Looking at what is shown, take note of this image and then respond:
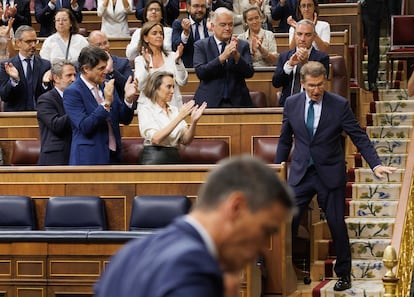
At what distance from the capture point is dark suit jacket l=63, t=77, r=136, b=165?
6.51 metres

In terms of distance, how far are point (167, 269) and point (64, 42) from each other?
23.5 ft

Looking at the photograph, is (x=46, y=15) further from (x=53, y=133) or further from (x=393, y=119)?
(x=53, y=133)

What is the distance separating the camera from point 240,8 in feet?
33.3

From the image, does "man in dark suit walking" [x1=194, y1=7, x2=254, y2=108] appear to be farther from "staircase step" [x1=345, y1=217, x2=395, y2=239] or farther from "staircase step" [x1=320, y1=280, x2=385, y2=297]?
"staircase step" [x1=320, y1=280, x2=385, y2=297]

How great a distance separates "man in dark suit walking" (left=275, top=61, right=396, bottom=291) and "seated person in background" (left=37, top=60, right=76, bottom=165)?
1403mm

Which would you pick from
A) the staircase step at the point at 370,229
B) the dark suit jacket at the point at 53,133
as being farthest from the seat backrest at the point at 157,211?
the staircase step at the point at 370,229

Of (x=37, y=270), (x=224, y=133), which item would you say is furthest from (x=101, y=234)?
(x=224, y=133)

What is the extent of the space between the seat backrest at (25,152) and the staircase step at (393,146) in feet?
8.87

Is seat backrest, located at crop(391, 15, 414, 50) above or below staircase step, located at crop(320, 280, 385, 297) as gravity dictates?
above

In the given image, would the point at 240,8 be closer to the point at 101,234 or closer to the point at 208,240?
the point at 101,234

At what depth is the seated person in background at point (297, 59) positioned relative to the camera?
7516 mm

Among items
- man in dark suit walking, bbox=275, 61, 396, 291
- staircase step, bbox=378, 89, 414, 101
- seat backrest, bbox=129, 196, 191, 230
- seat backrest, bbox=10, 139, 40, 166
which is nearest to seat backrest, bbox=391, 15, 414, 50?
staircase step, bbox=378, 89, 414, 101

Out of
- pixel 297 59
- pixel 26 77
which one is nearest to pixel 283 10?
pixel 297 59

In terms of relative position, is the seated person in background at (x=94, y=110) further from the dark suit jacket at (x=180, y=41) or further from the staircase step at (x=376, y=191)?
the dark suit jacket at (x=180, y=41)
